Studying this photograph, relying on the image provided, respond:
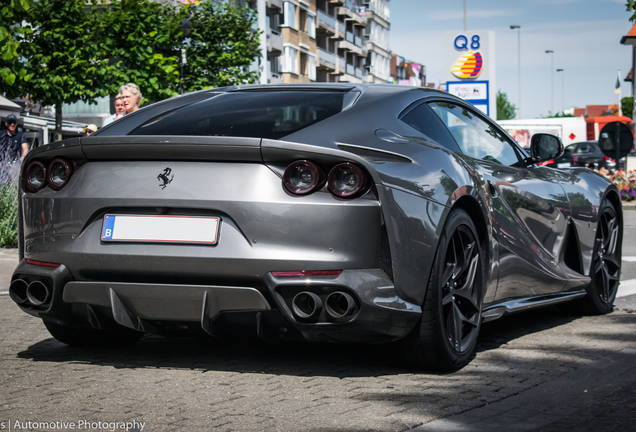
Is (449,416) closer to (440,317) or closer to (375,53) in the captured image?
(440,317)

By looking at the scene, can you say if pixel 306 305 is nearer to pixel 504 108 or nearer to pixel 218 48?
pixel 218 48

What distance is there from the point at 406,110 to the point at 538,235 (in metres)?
1.31

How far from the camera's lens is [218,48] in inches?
1180

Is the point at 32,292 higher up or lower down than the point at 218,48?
lower down

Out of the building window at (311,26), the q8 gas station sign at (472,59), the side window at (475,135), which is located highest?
the building window at (311,26)

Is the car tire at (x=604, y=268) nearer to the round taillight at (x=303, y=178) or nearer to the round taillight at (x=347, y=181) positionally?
the round taillight at (x=347, y=181)

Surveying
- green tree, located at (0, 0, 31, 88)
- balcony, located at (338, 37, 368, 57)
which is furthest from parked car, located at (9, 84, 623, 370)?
balcony, located at (338, 37, 368, 57)

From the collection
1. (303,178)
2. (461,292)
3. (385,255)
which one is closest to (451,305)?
(461,292)

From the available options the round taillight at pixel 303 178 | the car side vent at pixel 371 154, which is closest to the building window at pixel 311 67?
the car side vent at pixel 371 154

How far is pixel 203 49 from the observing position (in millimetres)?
29734

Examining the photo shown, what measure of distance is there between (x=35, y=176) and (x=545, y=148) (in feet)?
10.9

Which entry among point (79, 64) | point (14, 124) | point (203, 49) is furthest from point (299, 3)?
point (14, 124)

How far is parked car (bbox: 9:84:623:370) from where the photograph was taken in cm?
372

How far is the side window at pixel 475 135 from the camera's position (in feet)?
16.1
